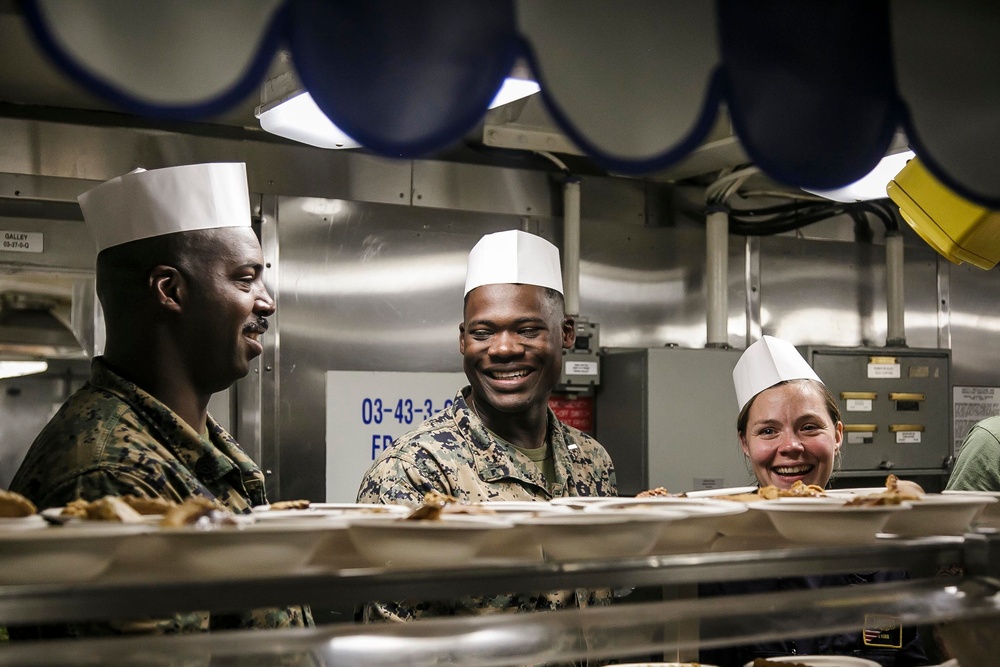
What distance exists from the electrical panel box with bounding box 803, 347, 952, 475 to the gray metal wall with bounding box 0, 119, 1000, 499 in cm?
36

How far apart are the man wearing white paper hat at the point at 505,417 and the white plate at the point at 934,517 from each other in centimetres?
101

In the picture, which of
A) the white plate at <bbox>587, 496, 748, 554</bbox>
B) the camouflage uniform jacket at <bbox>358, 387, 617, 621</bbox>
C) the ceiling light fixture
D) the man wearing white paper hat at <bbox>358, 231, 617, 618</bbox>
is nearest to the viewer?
the white plate at <bbox>587, 496, 748, 554</bbox>

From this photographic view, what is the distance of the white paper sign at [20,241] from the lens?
3377 millimetres

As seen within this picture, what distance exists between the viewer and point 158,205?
5.77ft

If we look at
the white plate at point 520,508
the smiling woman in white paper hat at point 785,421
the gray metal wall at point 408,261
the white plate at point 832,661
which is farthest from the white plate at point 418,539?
the gray metal wall at point 408,261

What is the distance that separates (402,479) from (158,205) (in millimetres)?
876

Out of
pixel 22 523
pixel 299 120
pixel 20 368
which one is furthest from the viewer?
pixel 20 368

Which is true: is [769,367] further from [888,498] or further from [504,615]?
[504,615]

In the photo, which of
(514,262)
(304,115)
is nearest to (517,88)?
(514,262)

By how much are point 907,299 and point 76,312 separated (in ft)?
12.6

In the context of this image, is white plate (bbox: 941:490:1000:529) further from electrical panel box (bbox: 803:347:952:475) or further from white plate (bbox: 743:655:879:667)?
electrical panel box (bbox: 803:347:952:475)

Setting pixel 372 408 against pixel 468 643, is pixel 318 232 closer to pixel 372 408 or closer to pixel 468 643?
pixel 372 408

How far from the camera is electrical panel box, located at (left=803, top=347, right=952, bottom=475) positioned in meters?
4.27

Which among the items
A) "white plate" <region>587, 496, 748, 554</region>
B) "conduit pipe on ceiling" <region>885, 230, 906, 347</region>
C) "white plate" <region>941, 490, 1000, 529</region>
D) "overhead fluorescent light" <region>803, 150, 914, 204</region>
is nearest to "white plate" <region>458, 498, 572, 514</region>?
"white plate" <region>587, 496, 748, 554</region>
